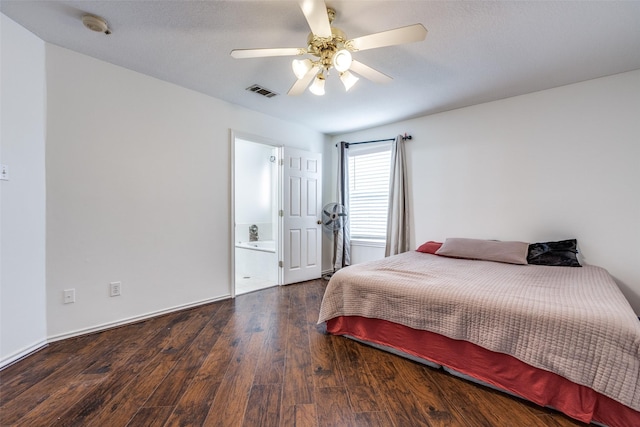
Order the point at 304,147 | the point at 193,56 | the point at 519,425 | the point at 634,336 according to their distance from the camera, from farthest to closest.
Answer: the point at 304,147
the point at 193,56
the point at 519,425
the point at 634,336

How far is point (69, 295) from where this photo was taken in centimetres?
228

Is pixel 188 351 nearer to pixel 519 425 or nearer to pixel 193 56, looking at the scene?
pixel 519 425

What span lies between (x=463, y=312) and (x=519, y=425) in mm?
568

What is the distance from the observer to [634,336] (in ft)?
4.17

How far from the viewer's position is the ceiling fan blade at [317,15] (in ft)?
4.57

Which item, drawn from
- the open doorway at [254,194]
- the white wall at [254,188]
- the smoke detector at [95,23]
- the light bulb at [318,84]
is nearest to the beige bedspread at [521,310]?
the light bulb at [318,84]

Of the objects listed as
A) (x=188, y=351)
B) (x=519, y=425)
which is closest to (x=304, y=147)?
(x=188, y=351)

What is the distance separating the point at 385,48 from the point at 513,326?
6.94ft

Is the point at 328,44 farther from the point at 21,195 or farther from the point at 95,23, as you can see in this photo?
the point at 21,195

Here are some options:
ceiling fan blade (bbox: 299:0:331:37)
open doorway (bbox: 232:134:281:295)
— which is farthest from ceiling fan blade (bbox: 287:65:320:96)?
open doorway (bbox: 232:134:281:295)

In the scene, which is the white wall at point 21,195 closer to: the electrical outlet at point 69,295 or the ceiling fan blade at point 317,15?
the electrical outlet at point 69,295

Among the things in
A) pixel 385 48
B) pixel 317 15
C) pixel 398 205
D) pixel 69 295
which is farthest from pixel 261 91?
pixel 69 295

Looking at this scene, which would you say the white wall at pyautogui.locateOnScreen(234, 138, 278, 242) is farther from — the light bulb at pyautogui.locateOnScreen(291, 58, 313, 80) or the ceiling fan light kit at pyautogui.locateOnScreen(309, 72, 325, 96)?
the light bulb at pyautogui.locateOnScreen(291, 58, 313, 80)

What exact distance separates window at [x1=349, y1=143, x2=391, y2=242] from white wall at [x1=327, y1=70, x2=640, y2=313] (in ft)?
1.43
